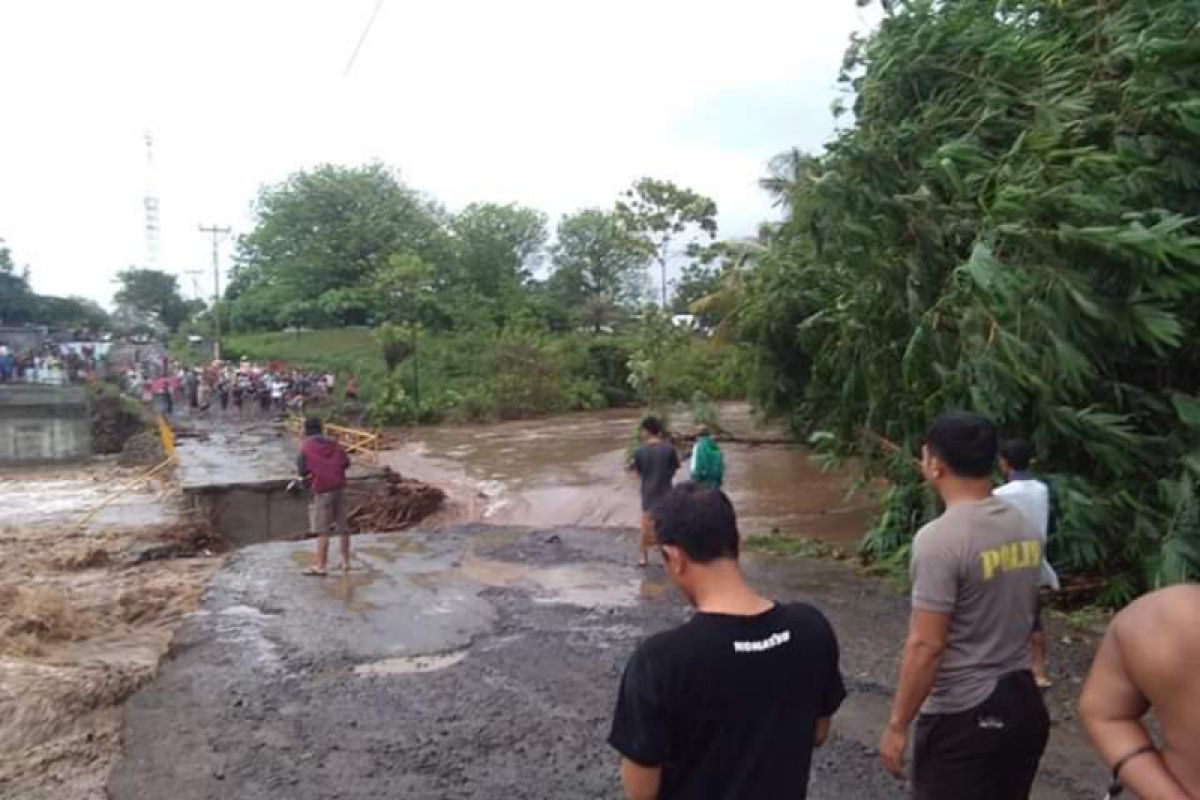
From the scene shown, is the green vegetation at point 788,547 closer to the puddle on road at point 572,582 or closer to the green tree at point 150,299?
the puddle on road at point 572,582

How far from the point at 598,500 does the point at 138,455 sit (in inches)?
853

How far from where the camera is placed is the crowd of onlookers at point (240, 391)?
37906 mm

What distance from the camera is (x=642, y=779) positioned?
225 centimetres

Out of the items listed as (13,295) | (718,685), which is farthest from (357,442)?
(13,295)

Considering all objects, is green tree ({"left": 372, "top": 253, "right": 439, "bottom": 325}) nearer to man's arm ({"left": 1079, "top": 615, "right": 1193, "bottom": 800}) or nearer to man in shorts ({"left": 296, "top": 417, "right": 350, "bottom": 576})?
man in shorts ({"left": 296, "top": 417, "right": 350, "bottom": 576})

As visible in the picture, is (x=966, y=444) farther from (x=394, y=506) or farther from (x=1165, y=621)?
(x=394, y=506)

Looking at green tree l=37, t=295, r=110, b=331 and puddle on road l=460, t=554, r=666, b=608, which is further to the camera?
green tree l=37, t=295, r=110, b=331

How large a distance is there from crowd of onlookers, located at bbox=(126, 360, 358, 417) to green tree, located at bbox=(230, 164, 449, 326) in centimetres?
1063

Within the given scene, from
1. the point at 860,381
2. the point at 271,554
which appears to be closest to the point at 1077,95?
the point at 860,381

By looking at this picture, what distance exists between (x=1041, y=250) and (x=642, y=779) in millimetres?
6510

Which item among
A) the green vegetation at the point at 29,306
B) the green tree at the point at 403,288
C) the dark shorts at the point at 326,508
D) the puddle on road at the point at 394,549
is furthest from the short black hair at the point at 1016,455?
the green vegetation at the point at 29,306

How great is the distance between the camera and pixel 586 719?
5.91 metres

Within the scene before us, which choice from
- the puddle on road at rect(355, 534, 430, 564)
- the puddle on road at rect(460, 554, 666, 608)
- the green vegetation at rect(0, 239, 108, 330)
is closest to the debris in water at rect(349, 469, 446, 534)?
the puddle on road at rect(355, 534, 430, 564)

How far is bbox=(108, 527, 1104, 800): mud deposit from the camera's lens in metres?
5.11
